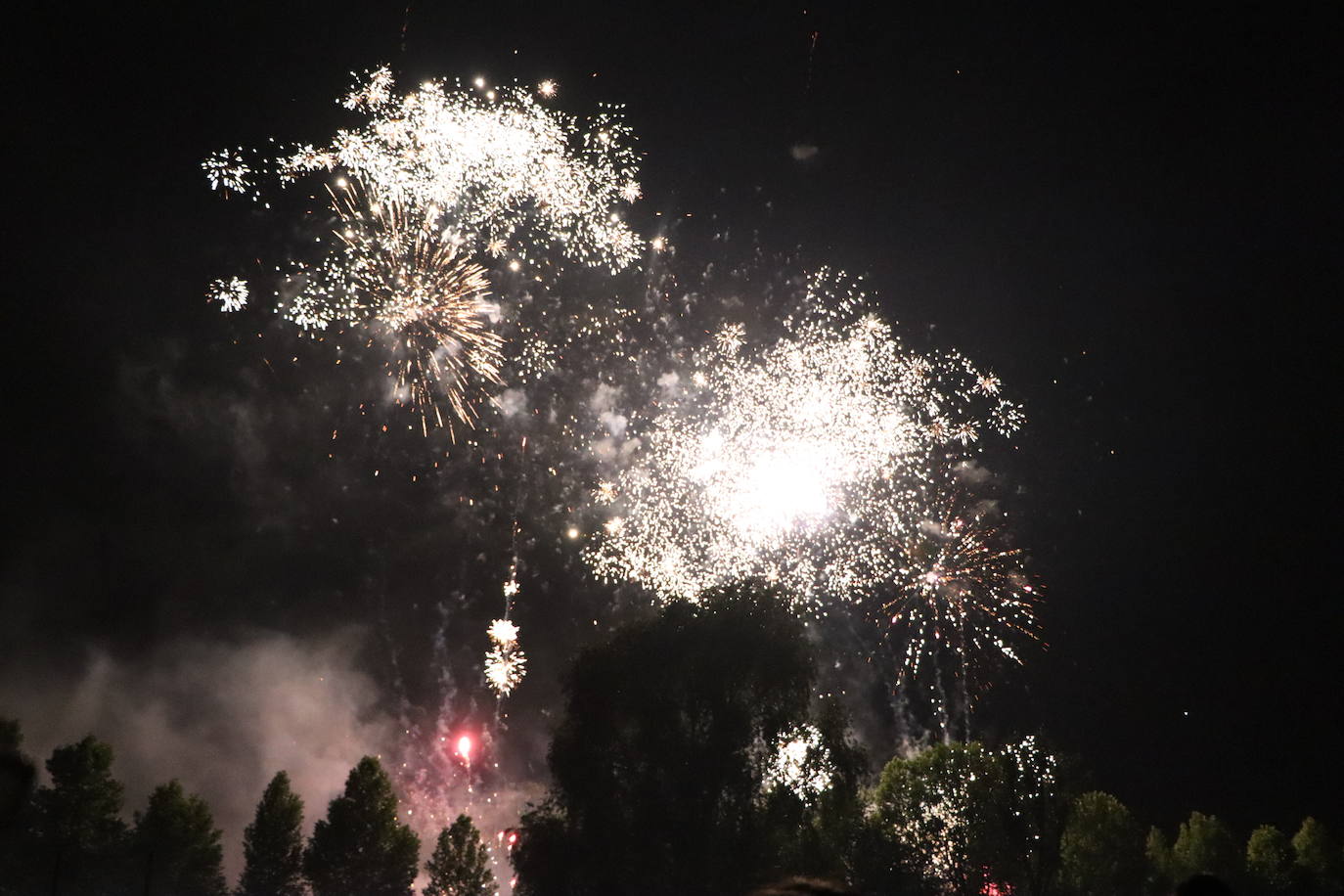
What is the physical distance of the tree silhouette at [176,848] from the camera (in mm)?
50938

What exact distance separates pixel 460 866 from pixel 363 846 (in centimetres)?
629

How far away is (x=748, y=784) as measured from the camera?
31188 mm

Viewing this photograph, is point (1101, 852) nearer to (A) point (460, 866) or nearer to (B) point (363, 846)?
(A) point (460, 866)

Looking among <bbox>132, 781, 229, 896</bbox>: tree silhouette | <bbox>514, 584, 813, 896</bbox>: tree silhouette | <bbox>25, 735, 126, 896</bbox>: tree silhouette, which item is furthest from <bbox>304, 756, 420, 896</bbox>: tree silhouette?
<bbox>514, 584, 813, 896</bbox>: tree silhouette

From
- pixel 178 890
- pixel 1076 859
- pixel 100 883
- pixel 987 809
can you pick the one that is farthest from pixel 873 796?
pixel 100 883

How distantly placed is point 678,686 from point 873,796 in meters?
22.0

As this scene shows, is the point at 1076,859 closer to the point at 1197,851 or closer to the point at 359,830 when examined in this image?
the point at 1197,851

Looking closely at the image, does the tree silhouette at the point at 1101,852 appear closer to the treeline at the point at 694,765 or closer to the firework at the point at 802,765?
the treeline at the point at 694,765

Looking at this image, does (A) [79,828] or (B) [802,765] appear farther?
(A) [79,828]

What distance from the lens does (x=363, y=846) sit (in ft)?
162

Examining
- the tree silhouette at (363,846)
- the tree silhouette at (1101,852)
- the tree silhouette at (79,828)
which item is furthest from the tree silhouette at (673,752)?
the tree silhouette at (79,828)

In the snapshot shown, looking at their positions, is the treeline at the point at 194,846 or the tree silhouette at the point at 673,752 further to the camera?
the treeline at the point at 194,846

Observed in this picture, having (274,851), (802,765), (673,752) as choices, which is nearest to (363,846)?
(274,851)

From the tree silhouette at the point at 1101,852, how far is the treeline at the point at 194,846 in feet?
111
